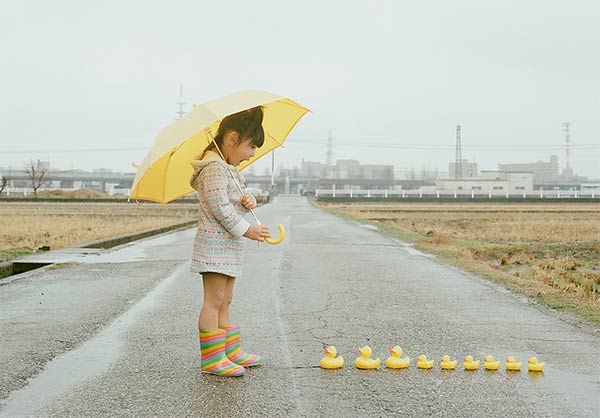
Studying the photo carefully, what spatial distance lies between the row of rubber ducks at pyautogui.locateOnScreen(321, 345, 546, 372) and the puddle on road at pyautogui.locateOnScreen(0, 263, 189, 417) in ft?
5.35

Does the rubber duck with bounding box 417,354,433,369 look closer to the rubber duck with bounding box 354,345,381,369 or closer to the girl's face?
the rubber duck with bounding box 354,345,381,369

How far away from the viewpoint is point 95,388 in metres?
4.41

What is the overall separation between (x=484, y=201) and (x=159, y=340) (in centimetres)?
6551

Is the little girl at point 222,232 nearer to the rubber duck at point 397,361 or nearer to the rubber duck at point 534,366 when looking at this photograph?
the rubber duck at point 397,361

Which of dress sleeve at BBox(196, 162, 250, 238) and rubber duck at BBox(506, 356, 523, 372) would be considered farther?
rubber duck at BBox(506, 356, 523, 372)

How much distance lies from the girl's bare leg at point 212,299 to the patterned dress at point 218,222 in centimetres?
10

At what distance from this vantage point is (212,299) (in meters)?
4.77

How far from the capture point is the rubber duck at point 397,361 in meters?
4.93

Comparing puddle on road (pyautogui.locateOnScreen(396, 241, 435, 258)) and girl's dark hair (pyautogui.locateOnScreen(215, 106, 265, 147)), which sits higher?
girl's dark hair (pyautogui.locateOnScreen(215, 106, 265, 147))

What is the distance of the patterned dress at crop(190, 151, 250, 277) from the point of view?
466 centimetres

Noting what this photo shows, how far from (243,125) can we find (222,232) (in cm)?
79

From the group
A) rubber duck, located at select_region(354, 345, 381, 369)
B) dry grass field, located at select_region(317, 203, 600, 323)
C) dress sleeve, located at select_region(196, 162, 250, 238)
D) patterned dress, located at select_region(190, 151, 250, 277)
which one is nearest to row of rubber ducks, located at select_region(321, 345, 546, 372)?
rubber duck, located at select_region(354, 345, 381, 369)

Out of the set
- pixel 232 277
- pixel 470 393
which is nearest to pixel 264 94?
pixel 232 277

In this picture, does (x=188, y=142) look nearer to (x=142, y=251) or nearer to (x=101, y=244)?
(x=142, y=251)
